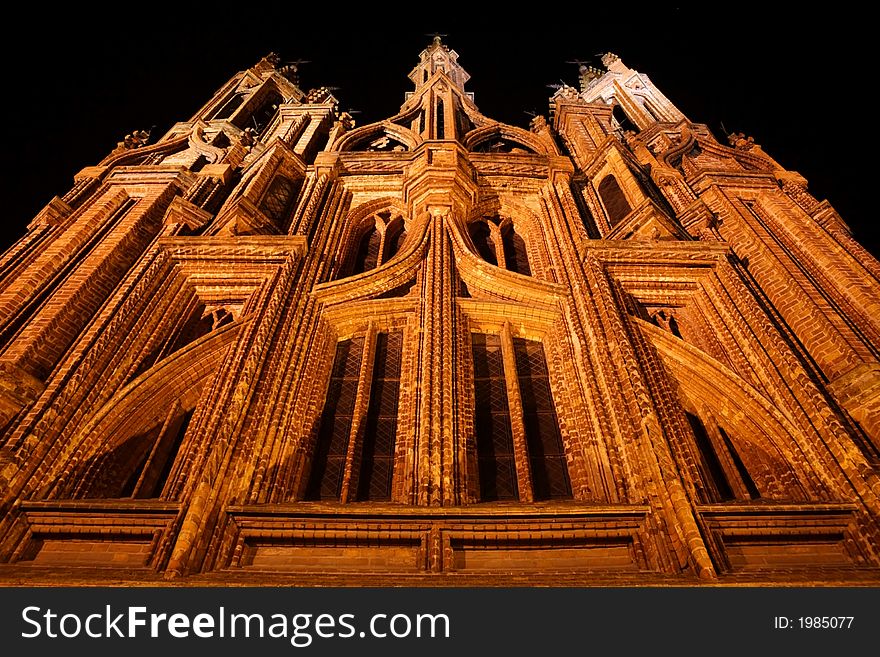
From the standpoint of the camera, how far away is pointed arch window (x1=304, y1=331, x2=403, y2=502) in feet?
27.4

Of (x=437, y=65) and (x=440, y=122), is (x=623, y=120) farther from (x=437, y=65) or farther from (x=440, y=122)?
(x=440, y=122)

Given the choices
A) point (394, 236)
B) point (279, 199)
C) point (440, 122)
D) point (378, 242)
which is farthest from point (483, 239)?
point (440, 122)

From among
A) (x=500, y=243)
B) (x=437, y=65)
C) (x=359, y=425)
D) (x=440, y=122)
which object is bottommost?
(x=359, y=425)

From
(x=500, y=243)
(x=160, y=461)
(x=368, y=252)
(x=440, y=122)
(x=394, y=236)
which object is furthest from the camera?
(x=440, y=122)

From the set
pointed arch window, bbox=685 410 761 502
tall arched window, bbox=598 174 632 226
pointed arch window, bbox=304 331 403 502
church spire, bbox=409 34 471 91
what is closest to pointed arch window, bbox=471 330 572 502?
pointed arch window, bbox=304 331 403 502

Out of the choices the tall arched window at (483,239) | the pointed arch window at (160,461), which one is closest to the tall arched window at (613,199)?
the tall arched window at (483,239)

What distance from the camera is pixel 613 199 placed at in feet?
51.8

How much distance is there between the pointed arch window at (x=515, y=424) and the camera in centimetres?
830

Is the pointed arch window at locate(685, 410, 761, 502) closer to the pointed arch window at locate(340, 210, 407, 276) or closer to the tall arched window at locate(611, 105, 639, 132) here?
the pointed arch window at locate(340, 210, 407, 276)

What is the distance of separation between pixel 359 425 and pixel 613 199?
9.71m

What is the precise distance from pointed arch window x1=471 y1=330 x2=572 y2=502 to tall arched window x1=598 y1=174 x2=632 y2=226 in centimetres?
538

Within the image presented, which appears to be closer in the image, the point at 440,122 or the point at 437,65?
the point at 440,122

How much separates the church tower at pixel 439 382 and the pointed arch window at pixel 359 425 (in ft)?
0.15

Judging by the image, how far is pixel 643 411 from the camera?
8109mm
